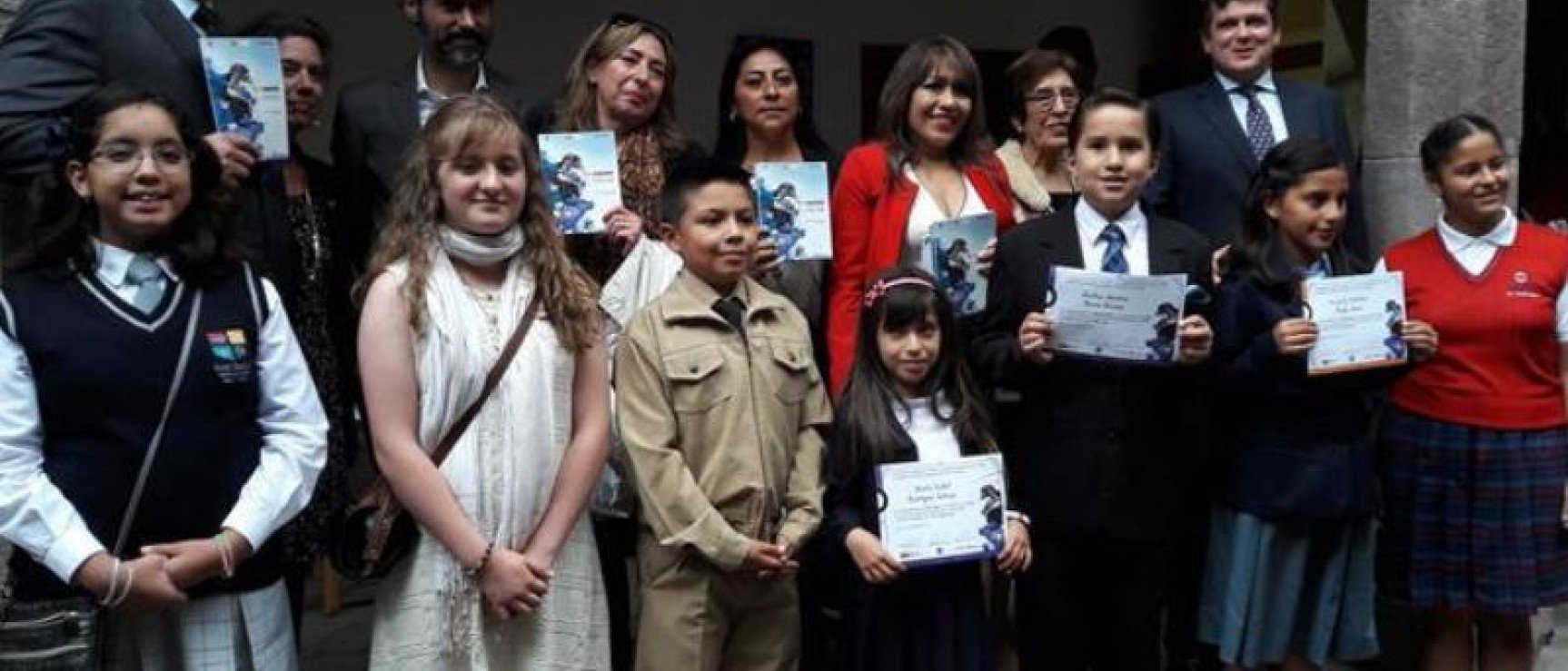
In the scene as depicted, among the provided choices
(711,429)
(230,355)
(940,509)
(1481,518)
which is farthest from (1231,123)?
(230,355)

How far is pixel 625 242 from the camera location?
4.12 metres

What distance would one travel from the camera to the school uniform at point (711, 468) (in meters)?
3.64

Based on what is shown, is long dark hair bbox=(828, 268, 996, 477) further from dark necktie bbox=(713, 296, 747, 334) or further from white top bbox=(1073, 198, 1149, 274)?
white top bbox=(1073, 198, 1149, 274)

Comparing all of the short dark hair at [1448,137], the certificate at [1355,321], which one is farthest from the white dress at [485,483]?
the short dark hair at [1448,137]

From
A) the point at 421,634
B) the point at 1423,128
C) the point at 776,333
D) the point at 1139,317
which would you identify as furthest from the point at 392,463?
the point at 1423,128

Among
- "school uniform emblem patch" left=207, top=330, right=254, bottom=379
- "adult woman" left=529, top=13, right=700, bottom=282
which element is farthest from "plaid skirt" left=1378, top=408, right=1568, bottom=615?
"school uniform emblem patch" left=207, top=330, right=254, bottom=379

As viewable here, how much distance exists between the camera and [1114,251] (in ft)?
13.2

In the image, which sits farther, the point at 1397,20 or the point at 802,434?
the point at 1397,20

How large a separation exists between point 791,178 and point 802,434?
0.72m

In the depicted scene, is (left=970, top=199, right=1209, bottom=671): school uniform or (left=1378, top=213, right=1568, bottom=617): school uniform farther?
(left=1378, top=213, right=1568, bottom=617): school uniform

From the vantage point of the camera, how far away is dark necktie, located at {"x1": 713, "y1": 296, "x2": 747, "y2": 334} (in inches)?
148

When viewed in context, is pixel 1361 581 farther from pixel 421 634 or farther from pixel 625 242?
pixel 421 634

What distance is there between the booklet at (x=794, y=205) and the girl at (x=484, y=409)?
75 centimetres

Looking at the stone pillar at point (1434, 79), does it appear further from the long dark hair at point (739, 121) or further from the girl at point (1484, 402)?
the long dark hair at point (739, 121)
